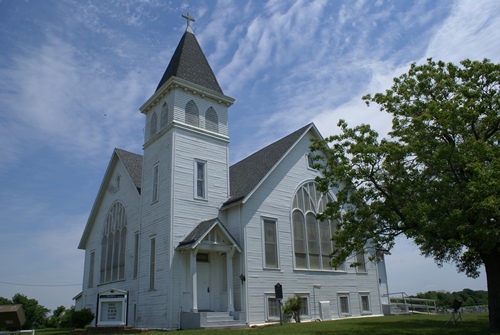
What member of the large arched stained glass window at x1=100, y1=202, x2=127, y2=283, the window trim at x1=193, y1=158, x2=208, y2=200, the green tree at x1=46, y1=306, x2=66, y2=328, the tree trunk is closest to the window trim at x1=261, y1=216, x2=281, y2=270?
the window trim at x1=193, y1=158, x2=208, y2=200

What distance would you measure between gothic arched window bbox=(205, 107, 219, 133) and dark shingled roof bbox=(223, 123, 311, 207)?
333 cm

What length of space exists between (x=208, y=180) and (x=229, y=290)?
240 inches

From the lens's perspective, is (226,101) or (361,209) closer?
(361,209)

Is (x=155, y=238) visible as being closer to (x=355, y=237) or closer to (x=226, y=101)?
(x=226, y=101)

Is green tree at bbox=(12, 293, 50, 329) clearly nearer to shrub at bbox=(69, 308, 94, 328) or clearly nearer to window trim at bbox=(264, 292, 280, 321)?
shrub at bbox=(69, 308, 94, 328)

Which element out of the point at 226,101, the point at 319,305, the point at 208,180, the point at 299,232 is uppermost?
the point at 226,101

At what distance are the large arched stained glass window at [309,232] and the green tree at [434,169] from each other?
24.8 ft

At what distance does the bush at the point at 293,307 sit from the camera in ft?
70.6

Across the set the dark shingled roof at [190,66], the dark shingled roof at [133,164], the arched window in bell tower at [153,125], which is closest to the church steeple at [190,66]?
the dark shingled roof at [190,66]

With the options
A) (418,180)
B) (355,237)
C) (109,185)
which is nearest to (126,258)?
(109,185)

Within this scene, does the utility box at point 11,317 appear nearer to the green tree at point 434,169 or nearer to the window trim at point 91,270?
the green tree at point 434,169

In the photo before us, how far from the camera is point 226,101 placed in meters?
25.3

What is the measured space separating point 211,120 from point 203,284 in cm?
930

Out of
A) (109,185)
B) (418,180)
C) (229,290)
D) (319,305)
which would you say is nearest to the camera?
(418,180)
